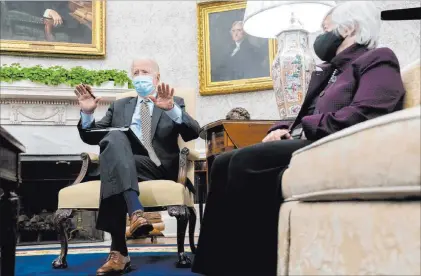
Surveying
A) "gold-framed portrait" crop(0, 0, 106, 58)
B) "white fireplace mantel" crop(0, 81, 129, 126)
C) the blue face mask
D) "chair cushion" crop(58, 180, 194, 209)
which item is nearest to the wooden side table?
"chair cushion" crop(58, 180, 194, 209)

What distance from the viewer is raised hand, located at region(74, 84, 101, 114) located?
262 centimetres

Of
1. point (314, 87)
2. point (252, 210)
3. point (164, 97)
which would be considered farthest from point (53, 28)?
point (252, 210)

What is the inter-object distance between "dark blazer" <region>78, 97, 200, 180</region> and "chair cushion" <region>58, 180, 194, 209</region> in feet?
0.69

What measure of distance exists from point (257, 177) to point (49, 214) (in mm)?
3788

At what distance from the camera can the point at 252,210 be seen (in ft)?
5.24

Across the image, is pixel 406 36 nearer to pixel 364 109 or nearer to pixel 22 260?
pixel 364 109

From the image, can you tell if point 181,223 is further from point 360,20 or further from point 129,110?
point 360,20

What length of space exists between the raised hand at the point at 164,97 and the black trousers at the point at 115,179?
0.29 meters

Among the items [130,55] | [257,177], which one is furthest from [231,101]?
[257,177]

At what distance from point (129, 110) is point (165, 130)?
306mm

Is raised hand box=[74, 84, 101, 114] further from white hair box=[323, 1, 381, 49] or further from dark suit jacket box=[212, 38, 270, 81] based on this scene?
dark suit jacket box=[212, 38, 270, 81]

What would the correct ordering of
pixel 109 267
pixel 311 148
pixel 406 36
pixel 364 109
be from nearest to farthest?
1. pixel 311 148
2. pixel 364 109
3. pixel 109 267
4. pixel 406 36

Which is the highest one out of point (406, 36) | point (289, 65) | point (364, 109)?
point (406, 36)

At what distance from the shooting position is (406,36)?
169 inches
